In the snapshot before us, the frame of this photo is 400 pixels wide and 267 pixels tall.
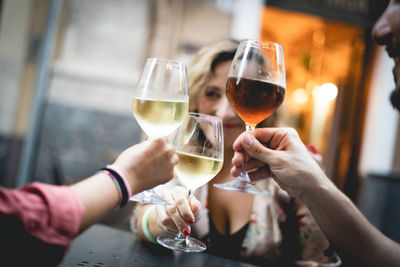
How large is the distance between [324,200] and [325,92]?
590 centimetres

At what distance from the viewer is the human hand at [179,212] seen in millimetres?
914

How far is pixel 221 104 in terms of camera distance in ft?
5.22

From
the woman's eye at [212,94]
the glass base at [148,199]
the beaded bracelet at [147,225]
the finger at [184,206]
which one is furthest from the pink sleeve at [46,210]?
the woman's eye at [212,94]

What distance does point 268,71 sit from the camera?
93cm

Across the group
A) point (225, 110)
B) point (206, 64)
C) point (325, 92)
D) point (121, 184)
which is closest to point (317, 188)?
point (121, 184)

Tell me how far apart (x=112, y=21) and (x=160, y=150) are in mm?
4161

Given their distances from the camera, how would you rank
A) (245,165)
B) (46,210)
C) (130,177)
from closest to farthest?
(46,210)
(130,177)
(245,165)

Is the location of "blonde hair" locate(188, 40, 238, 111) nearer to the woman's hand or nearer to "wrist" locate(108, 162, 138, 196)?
the woman's hand

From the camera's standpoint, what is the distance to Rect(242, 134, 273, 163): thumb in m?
0.92

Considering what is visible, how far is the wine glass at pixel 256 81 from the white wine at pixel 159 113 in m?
0.17

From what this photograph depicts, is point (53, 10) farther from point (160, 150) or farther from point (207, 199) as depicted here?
point (160, 150)

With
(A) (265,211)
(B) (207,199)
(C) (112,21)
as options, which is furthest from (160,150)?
(C) (112,21)

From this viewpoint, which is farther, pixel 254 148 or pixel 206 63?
pixel 206 63

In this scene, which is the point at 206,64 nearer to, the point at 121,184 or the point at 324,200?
the point at 324,200
